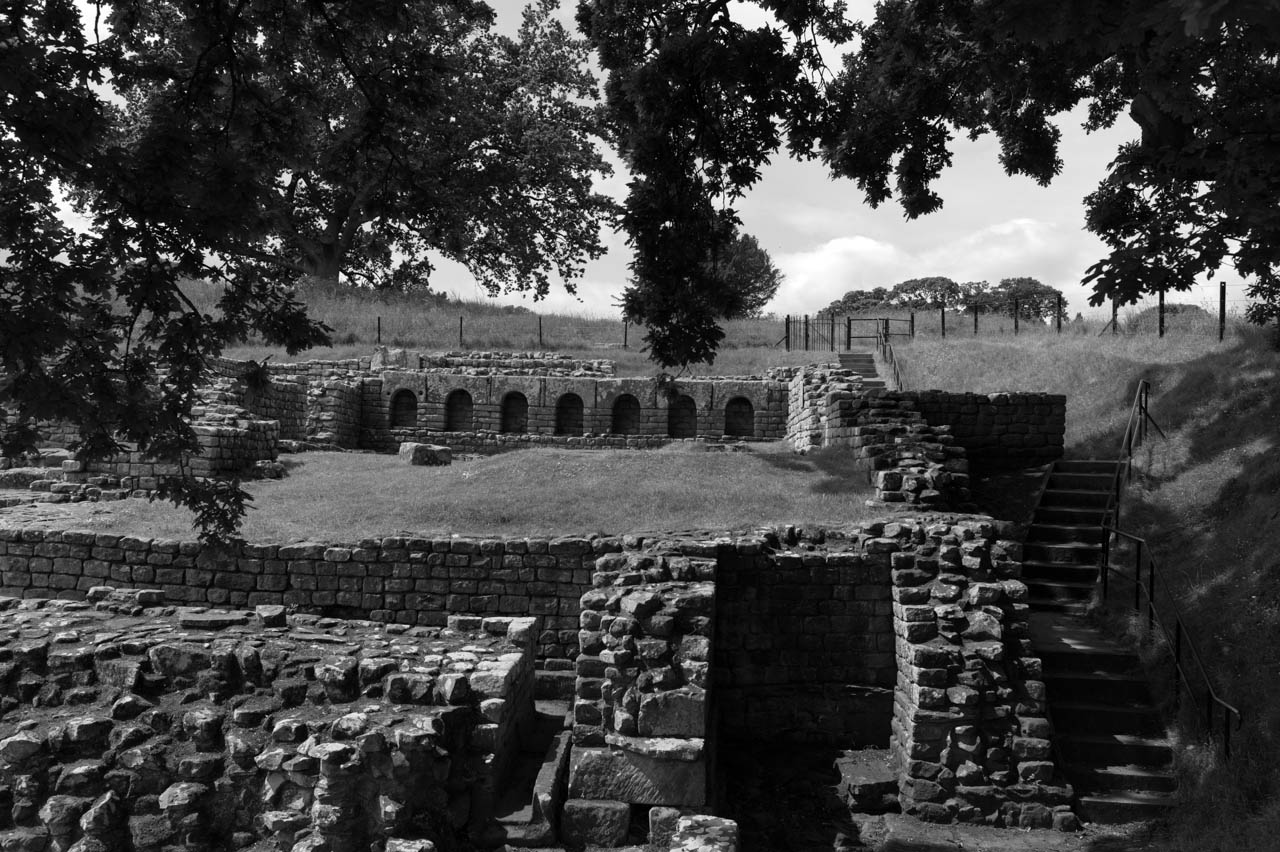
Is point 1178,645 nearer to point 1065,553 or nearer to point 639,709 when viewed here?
point 1065,553

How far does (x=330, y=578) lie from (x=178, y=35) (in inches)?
224

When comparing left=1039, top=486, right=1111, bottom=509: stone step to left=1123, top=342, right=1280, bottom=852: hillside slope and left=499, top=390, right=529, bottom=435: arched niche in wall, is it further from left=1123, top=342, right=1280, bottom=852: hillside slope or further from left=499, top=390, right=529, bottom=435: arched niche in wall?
left=499, top=390, right=529, bottom=435: arched niche in wall

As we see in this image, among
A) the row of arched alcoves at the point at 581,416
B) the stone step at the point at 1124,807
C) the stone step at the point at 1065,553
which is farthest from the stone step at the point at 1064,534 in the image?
the row of arched alcoves at the point at 581,416

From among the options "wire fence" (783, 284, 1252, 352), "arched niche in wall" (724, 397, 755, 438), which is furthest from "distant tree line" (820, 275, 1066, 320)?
"arched niche in wall" (724, 397, 755, 438)

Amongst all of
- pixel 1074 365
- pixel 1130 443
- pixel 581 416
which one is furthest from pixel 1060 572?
pixel 581 416

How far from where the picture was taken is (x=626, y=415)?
21.9 meters

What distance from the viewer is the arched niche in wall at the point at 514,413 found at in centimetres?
2194

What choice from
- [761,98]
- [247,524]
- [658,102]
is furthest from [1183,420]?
[247,524]

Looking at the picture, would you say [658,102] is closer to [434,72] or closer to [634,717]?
[434,72]

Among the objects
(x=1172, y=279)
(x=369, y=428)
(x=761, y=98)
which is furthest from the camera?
(x=369, y=428)

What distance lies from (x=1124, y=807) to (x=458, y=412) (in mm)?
16422

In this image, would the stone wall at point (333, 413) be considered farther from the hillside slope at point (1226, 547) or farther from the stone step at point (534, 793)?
the hillside slope at point (1226, 547)

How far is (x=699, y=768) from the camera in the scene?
7.52 meters

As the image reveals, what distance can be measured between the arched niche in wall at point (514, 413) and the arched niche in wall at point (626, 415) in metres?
1.99
